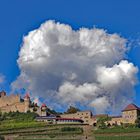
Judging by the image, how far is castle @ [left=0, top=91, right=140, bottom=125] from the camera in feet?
375

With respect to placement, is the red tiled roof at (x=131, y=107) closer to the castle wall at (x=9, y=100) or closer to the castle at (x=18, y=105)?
A: the castle at (x=18, y=105)

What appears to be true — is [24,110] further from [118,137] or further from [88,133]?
[118,137]

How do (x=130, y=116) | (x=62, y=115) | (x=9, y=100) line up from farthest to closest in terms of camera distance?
(x=9, y=100)
(x=62, y=115)
(x=130, y=116)

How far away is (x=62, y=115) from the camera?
12181cm

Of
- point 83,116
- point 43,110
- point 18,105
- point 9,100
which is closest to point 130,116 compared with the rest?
point 83,116

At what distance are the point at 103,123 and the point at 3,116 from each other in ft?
84.6

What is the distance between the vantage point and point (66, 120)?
4513 inches

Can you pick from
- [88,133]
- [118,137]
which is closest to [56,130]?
[88,133]

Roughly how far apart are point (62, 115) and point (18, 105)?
11.9m

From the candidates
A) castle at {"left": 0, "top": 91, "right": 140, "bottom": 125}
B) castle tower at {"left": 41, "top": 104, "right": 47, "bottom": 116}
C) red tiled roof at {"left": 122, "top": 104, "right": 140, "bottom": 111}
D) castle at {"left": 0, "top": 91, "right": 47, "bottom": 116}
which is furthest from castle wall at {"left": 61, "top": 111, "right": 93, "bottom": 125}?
red tiled roof at {"left": 122, "top": 104, "right": 140, "bottom": 111}

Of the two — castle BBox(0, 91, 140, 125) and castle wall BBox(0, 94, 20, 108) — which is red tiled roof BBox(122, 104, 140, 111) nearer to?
castle BBox(0, 91, 140, 125)

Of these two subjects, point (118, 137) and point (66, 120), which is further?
point (66, 120)

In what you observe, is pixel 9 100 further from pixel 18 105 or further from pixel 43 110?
pixel 43 110

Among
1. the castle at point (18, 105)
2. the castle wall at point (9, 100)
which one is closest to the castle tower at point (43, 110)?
the castle at point (18, 105)
